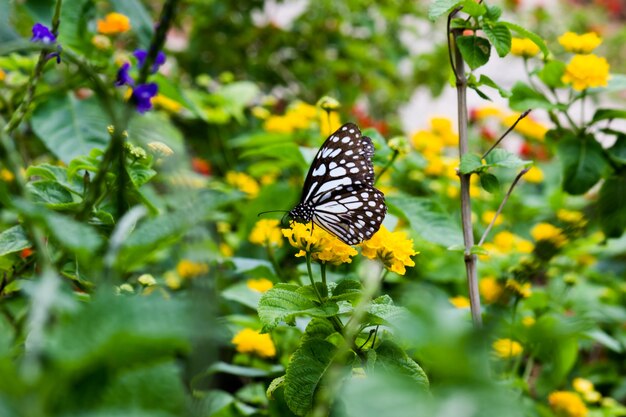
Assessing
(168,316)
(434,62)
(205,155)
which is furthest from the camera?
(434,62)

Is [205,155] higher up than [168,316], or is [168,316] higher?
[168,316]

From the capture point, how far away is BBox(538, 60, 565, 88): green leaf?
117 centimetres

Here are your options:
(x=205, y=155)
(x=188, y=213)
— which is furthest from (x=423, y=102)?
(x=188, y=213)

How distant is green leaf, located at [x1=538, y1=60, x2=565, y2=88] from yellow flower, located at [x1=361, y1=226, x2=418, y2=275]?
1.92 feet

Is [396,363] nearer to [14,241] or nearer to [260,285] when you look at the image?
[14,241]

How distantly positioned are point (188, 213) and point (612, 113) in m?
0.95

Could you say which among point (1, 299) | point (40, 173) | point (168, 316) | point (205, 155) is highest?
point (168, 316)

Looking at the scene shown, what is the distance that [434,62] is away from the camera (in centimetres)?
283

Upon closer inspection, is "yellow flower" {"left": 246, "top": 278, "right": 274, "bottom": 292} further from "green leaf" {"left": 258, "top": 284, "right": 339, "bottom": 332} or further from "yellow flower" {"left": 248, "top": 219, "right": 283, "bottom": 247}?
"green leaf" {"left": 258, "top": 284, "right": 339, "bottom": 332}

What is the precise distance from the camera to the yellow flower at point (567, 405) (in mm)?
1187

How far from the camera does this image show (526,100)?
1.14 metres

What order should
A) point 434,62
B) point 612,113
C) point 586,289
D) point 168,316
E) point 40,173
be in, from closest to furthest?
1. point 168,316
2. point 40,173
3. point 612,113
4. point 586,289
5. point 434,62

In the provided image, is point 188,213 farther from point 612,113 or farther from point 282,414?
point 612,113

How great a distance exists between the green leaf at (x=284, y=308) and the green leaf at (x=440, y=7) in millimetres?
357
